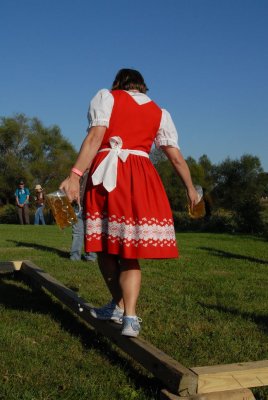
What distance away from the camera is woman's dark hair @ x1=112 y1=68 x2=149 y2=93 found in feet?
13.7

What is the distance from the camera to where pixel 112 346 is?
14.3 ft

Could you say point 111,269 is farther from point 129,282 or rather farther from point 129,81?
point 129,81

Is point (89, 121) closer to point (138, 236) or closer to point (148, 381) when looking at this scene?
point (138, 236)

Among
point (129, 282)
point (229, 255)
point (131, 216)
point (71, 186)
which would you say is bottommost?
point (229, 255)

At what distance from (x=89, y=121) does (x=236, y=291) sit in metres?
3.99

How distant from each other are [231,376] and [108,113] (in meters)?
2.02

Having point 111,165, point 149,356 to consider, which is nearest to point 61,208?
point 111,165

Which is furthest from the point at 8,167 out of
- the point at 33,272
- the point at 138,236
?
the point at 138,236

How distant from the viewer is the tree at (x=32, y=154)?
167ft

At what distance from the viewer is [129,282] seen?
12.9ft

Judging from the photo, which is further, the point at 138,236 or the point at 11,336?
the point at 11,336

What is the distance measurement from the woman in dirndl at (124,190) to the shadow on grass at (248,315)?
167 centimetres

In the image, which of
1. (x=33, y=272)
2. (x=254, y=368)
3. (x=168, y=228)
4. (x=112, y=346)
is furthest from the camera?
(x=33, y=272)

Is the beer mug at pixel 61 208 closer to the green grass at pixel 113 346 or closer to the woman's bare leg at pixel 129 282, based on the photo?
the woman's bare leg at pixel 129 282
